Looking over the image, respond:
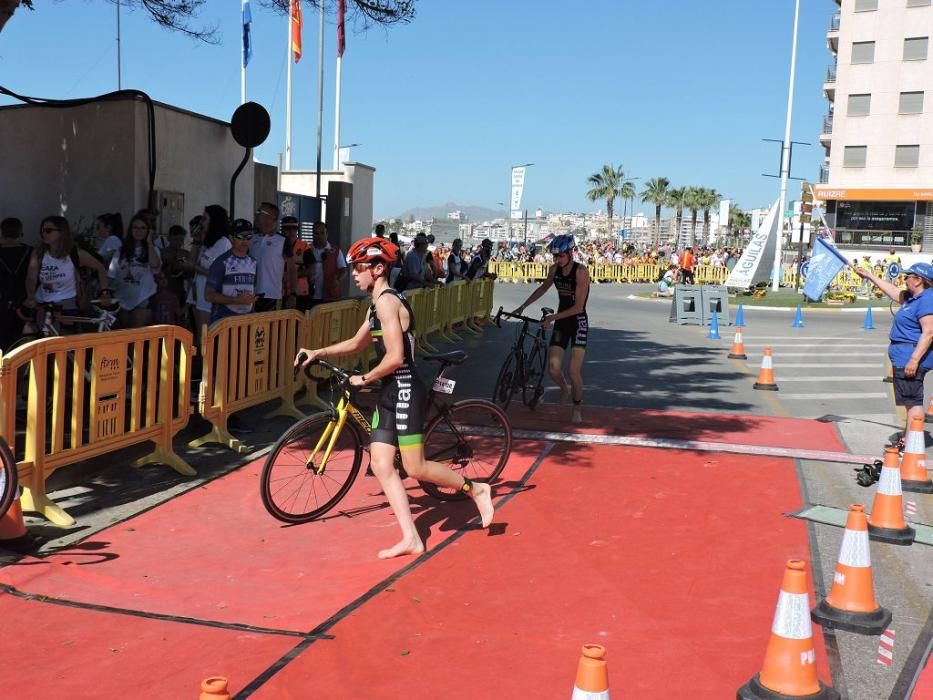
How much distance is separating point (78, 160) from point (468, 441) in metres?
8.15

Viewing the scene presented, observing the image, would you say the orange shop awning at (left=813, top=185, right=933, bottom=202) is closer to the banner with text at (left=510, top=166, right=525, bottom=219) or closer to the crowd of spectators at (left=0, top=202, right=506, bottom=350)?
the banner with text at (left=510, top=166, right=525, bottom=219)

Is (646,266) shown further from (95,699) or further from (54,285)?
(95,699)

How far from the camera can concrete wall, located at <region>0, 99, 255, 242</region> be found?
1241 centimetres

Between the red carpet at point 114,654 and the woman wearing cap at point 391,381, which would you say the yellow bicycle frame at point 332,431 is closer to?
the woman wearing cap at point 391,381

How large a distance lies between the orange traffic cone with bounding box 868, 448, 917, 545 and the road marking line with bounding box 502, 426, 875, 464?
2.36 meters

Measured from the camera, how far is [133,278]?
10016mm

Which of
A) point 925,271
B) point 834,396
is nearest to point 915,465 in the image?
point 925,271

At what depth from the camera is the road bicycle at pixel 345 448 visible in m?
6.09

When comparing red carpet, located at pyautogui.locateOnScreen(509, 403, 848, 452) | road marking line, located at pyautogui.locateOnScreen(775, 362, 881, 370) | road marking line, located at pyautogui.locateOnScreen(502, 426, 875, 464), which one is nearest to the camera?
road marking line, located at pyautogui.locateOnScreen(502, 426, 875, 464)

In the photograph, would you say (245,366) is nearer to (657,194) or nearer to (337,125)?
(337,125)

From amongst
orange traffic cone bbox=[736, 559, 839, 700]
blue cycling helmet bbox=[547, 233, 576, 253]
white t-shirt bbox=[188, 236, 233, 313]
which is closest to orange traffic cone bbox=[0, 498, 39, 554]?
white t-shirt bbox=[188, 236, 233, 313]

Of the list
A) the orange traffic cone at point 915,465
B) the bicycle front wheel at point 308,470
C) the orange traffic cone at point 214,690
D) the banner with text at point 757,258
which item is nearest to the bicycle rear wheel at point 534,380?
the orange traffic cone at point 915,465

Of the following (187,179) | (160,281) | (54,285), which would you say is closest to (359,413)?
(54,285)

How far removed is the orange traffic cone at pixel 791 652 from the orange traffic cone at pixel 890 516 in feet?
8.40
